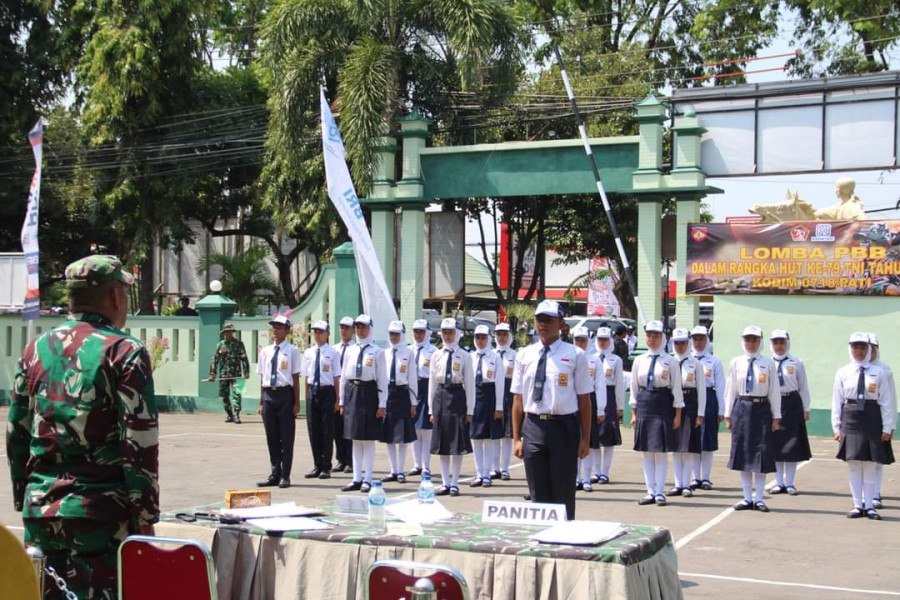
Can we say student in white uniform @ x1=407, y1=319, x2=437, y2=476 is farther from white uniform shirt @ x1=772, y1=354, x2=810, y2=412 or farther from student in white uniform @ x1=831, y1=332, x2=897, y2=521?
student in white uniform @ x1=831, y1=332, x2=897, y2=521

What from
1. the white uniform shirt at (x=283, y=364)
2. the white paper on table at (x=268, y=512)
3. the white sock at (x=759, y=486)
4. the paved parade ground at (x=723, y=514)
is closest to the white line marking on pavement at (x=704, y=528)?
the paved parade ground at (x=723, y=514)

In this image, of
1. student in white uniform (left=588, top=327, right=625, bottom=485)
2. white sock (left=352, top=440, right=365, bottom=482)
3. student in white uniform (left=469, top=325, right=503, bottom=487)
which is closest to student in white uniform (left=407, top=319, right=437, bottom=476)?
student in white uniform (left=469, top=325, right=503, bottom=487)

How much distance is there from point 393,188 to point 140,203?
9596mm

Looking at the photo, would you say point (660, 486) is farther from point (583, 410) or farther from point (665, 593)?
point (665, 593)

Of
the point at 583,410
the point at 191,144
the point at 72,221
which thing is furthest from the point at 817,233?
the point at 72,221

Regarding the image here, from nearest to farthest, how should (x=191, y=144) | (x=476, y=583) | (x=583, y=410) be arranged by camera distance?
(x=476, y=583)
(x=583, y=410)
(x=191, y=144)

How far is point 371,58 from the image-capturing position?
74.7 feet

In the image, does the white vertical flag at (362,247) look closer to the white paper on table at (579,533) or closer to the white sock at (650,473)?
the white sock at (650,473)

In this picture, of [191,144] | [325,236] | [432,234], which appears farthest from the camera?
[191,144]

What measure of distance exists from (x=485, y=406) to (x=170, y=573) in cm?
920

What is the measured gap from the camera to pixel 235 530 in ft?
20.9

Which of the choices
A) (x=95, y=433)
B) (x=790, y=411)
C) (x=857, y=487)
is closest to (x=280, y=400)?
(x=790, y=411)

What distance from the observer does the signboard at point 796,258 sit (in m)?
18.6

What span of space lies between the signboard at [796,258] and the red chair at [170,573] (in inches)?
631
